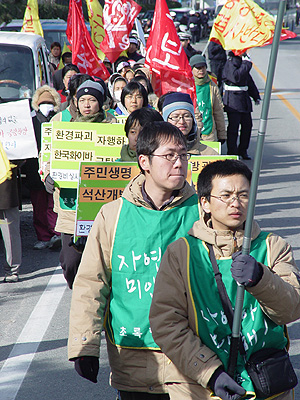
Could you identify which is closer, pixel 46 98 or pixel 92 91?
pixel 92 91

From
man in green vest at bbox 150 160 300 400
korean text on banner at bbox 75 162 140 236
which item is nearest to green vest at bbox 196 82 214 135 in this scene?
korean text on banner at bbox 75 162 140 236

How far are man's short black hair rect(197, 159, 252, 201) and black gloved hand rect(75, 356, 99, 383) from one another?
2.96 feet

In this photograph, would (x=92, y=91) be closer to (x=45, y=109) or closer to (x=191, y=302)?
(x=45, y=109)

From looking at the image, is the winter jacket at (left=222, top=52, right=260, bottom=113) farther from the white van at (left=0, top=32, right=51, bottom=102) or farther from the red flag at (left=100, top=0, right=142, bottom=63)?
the white van at (left=0, top=32, right=51, bottom=102)

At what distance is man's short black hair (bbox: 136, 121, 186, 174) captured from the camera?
3.28 meters

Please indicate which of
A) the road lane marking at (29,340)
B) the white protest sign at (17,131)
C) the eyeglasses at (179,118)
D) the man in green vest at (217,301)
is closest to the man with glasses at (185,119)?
the eyeglasses at (179,118)

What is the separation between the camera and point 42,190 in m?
7.87

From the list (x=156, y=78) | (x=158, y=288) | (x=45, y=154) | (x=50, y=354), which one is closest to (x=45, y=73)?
(x=156, y=78)

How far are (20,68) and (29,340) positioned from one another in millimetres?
5659

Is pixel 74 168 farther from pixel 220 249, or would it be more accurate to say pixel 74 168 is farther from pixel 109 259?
pixel 220 249

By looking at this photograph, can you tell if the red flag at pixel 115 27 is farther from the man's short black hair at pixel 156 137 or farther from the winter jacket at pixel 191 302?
the winter jacket at pixel 191 302

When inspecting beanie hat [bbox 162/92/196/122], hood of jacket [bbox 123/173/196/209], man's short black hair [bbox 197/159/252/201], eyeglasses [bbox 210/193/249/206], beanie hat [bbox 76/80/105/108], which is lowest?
beanie hat [bbox 76/80/105/108]

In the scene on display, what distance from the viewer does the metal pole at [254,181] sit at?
7.12 ft

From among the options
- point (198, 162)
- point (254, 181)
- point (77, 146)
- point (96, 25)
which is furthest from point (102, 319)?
point (96, 25)
